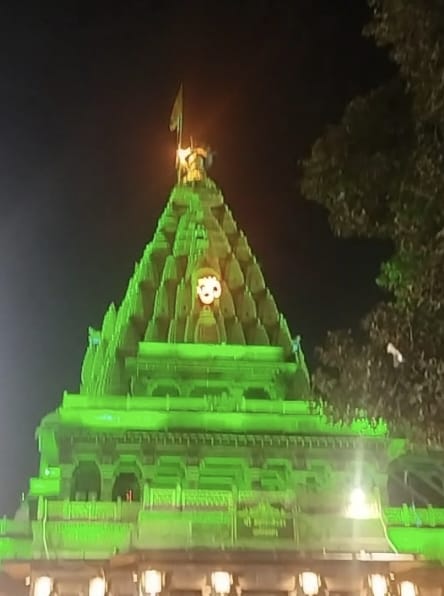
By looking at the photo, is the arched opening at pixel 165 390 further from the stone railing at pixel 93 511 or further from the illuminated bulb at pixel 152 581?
the illuminated bulb at pixel 152 581

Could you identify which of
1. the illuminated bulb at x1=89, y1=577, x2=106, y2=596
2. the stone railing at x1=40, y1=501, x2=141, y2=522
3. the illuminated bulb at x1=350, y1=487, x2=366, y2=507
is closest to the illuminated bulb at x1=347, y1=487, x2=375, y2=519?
the illuminated bulb at x1=350, y1=487, x2=366, y2=507

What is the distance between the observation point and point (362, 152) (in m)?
11.8

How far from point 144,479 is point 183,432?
6.12 ft

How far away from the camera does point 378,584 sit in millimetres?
20422

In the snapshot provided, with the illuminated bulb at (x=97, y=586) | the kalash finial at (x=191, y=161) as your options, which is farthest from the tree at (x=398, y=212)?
the kalash finial at (x=191, y=161)

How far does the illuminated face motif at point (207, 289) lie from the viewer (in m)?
34.0

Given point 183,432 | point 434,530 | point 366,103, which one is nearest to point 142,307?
point 183,432

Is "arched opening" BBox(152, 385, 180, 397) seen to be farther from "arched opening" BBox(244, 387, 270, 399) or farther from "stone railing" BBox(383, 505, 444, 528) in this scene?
"stone railing" BBox(383, 505, 444, 528)

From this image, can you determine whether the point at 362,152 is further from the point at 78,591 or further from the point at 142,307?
the point at 142,307

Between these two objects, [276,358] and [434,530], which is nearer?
[434,530]

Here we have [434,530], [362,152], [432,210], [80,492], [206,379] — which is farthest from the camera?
[206,379]

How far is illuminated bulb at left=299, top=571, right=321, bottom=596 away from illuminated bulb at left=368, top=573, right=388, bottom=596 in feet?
3.87

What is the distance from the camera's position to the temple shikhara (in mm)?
20453

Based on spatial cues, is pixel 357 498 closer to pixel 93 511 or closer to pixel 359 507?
pixel 359 507
